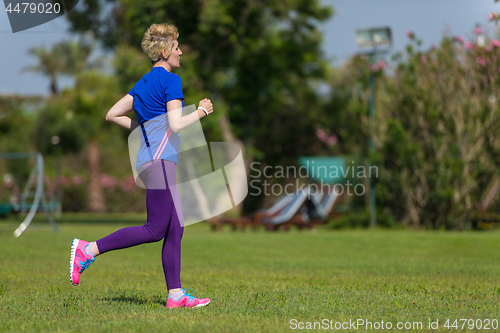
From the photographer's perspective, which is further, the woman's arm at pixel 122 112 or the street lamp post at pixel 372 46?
the street lamp post at pixel 372 46

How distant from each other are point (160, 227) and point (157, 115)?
0.83m

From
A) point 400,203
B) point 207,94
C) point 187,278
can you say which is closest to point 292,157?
point 207,94

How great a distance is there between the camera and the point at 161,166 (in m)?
4.75

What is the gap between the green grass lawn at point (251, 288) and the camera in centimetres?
423

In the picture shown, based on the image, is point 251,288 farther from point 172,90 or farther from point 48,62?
point 48,62

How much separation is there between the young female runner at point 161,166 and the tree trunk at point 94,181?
2750 cm

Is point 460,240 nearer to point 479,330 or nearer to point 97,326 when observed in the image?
point 479,330

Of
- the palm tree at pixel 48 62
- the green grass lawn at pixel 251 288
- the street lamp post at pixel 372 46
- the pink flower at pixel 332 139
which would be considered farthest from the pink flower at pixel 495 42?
the palm tree at pixel 48 62

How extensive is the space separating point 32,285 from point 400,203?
12.4 meters

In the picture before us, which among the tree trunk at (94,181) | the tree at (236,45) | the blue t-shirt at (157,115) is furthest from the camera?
the tree trunk at (94,181)

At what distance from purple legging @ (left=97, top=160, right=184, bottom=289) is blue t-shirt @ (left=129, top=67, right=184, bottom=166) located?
87 millimetres

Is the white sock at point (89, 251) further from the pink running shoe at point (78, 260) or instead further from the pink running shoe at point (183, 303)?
the pink running shoe at point (183, 303)

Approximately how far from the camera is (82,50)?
159ft

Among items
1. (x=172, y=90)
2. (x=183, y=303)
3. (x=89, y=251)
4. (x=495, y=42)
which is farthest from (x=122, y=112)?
(x=495, y=42)
